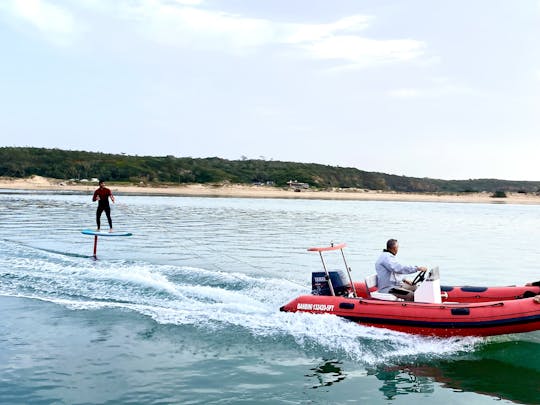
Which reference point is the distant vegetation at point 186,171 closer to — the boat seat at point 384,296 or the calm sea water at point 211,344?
the calm sea water at point 211,344

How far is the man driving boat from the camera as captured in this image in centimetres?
1029

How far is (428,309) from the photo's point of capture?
387 inches

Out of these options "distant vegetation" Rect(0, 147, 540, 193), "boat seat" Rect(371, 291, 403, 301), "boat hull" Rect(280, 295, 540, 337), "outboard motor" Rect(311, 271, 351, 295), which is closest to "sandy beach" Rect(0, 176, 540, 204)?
"distant vegetation" Rect(0, 147, 540, 193)

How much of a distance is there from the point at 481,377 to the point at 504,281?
896 centimetres

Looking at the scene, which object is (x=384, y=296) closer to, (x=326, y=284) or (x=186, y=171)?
(x=326, y=284)

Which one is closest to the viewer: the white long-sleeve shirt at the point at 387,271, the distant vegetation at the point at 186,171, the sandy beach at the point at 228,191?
the white long-sleeve shirt at the point at 387,271

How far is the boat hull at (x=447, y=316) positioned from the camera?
9.48 meters

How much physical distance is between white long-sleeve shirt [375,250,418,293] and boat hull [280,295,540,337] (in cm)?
43

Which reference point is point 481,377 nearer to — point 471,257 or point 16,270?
point 16,270

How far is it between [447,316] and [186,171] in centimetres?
8188

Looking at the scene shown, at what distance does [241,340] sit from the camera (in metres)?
9.64

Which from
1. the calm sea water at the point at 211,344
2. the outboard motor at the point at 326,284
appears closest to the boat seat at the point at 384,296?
the calm sea water at the point at 211,344

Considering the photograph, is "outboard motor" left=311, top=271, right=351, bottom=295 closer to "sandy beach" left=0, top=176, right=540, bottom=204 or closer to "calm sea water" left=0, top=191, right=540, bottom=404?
"calm sea water" left=0, top=191, right=540, bottom=404

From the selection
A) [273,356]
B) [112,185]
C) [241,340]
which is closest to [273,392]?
[273,356]
